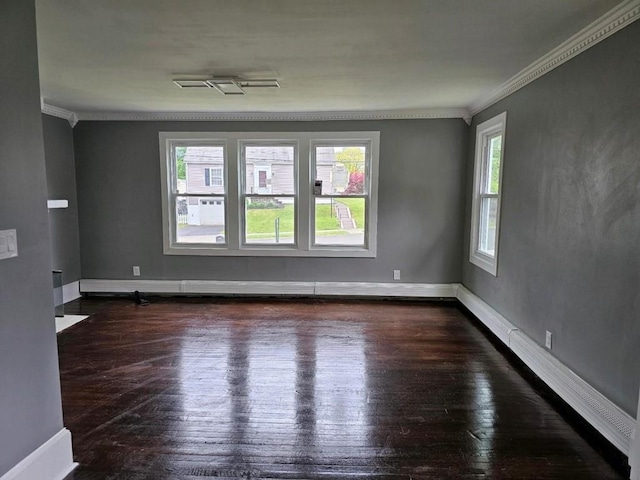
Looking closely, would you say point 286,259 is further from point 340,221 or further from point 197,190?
point 197,190

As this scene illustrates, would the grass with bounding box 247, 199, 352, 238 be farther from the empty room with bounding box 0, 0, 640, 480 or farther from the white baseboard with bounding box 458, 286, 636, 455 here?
the white baseboard with bounding box 458, 286, 636, 455

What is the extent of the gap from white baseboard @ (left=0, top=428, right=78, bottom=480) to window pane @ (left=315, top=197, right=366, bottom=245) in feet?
12.0

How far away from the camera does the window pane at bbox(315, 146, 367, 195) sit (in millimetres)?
5109

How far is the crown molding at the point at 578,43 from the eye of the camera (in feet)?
6.75

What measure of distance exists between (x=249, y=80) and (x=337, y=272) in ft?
8.89

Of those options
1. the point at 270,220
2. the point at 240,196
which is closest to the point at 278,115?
the point at 240,196

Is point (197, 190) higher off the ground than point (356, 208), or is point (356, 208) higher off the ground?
point (197, 190)

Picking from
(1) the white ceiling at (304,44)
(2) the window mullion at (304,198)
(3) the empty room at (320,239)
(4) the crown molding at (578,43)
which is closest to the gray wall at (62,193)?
(3) the empty room at (320,239)

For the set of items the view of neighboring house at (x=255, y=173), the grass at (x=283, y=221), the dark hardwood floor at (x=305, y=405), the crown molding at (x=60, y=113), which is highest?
the crown molding at (x=60, y=113)

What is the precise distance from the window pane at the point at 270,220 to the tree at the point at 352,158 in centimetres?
84

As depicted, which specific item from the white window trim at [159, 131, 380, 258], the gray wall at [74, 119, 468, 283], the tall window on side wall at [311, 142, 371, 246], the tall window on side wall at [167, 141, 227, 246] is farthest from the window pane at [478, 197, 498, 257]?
the tall window on side wall at [167, 141, 227, 246]

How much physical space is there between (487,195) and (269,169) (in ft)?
8.95

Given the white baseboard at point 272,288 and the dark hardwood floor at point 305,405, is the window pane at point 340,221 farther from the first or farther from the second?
the dark hardwood floor at point 305,405

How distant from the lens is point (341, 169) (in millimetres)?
5133
